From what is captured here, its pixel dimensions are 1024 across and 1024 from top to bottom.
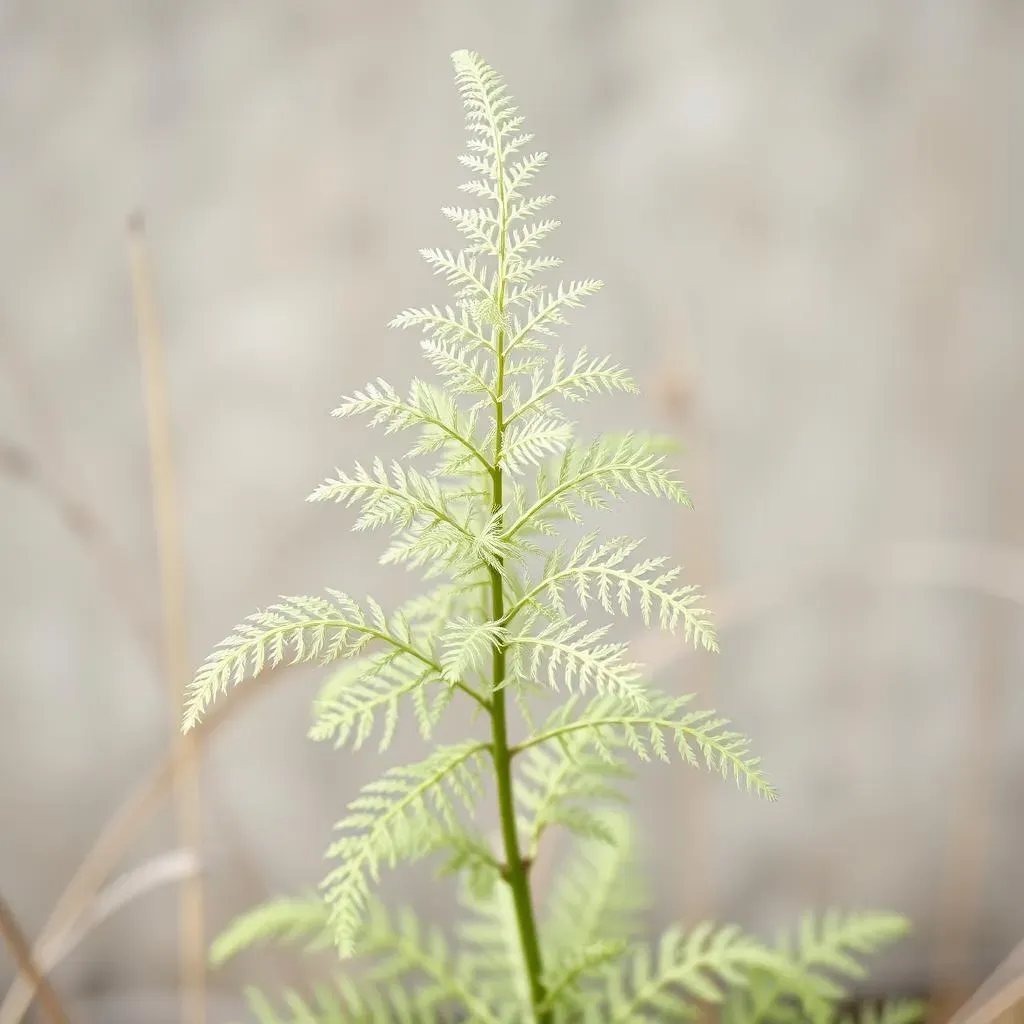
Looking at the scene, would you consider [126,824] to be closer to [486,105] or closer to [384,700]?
[384,700]

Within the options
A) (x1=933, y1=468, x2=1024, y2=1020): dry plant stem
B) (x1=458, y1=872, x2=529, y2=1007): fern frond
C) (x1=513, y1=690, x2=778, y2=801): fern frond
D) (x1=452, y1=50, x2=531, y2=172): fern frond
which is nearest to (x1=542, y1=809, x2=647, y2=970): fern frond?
(x1=458, y1=872, x2=529, y2=1007): fern frond

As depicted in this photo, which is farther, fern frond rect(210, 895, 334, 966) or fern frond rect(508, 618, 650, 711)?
fern frond rect(210, 895, 334, 966)

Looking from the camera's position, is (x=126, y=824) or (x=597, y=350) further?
(x=597, y=350)

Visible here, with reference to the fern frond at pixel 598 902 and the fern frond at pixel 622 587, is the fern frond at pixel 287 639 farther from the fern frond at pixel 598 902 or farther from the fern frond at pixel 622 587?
the fern frond at pixel 598 902

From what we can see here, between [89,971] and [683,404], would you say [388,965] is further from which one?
[89,971]

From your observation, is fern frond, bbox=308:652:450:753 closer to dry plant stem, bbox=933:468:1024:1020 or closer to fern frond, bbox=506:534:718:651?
fern frond, bbox=506:534:718:651

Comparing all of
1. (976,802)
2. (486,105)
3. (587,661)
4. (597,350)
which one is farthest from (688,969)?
(976,802)

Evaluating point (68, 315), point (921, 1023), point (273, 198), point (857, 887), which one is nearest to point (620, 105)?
point (273, 198)
